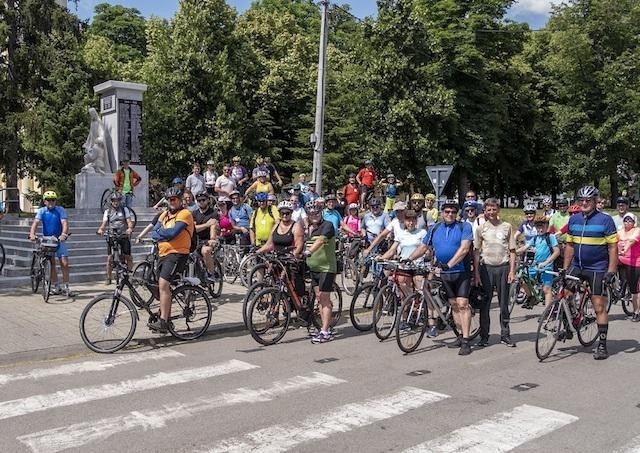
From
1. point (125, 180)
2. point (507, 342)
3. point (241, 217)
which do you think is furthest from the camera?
point (125, 180)

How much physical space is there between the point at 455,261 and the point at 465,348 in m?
1.12

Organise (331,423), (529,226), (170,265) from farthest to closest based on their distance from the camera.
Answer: (529,226), (170,265), (331,423)

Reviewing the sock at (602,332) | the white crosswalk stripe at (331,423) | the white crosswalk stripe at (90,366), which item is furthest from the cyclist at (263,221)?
the sock at (602,332)

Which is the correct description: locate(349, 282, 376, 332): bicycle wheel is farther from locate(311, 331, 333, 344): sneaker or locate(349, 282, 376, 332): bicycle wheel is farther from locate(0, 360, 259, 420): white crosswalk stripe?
locate(0, 360, 259, 420): white crosswalk stripe

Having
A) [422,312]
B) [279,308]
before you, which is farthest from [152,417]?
[422,312]

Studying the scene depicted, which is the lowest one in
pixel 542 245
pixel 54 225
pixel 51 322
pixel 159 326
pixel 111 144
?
pixel 51 322

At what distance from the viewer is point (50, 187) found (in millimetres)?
32875

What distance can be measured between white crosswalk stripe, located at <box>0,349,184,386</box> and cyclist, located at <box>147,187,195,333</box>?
512 mm

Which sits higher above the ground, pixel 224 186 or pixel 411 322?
pixel 224 186

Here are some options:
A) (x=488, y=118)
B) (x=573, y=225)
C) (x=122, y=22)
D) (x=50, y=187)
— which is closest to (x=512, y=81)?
(x=488, y=118)

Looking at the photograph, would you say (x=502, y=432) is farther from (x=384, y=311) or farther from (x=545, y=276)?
(x=545, y=276)

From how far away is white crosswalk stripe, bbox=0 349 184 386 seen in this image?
7.22 m

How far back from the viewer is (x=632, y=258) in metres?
11.2

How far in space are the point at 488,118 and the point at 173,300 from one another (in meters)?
28.0
